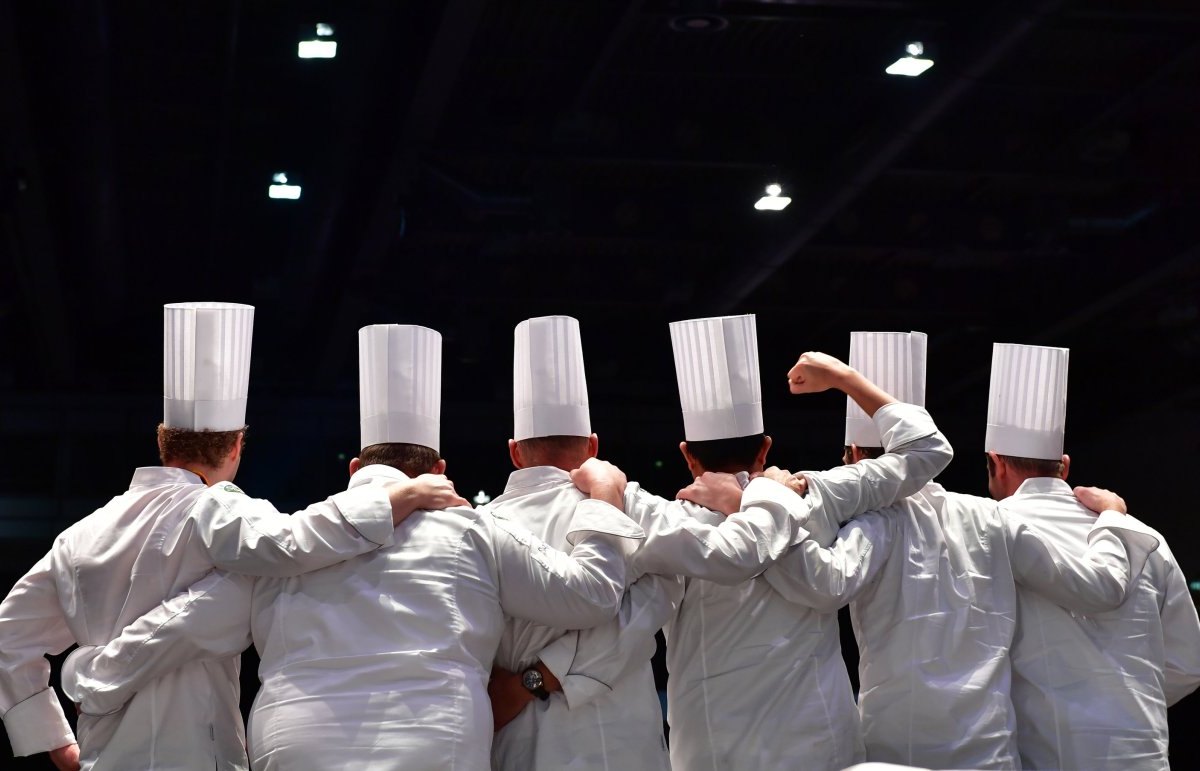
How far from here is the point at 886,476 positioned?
2.62m

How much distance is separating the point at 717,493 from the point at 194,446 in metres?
1.00

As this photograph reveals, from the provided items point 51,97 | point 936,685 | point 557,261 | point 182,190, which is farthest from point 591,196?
point 936,685

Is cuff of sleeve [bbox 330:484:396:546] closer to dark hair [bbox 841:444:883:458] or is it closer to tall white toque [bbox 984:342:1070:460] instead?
dark hair [bbox 841:444:883:458]

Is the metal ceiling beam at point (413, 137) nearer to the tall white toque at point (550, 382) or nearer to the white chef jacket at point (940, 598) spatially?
the tall white toque at point (550, 382)

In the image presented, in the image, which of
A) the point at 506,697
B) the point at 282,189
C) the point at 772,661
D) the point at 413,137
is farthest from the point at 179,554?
the point at 282,189

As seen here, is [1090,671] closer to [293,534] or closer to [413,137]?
[293,534]

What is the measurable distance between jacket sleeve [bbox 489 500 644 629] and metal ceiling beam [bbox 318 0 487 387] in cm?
295

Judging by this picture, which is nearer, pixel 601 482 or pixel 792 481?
pixel 601 482

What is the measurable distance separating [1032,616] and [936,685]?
32 centimetres

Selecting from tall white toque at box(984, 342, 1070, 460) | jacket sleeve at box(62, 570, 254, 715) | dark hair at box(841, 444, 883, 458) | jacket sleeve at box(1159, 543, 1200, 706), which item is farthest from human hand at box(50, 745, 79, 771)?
jacket sleeve at box(1159, 543, 1200, 706)

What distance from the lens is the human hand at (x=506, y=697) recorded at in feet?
7.86

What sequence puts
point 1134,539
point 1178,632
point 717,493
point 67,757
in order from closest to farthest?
point 67,757 < point 717,493 < point 1134,539 < point 1178,632

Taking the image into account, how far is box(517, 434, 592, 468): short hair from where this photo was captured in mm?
2604

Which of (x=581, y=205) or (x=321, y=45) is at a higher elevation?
(x=321, y=45)
